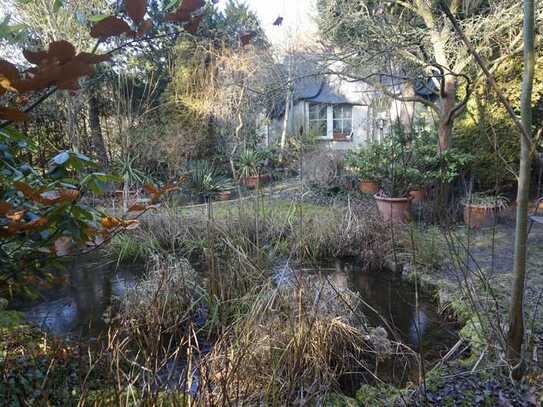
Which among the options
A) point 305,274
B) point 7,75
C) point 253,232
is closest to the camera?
point 7,75

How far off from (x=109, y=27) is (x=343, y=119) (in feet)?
49.0

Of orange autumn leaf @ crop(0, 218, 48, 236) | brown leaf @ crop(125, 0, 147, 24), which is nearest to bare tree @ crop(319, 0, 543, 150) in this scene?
brown leaf @ crop(125, 0, 147, 24)

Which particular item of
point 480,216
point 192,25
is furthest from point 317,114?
point 192,25

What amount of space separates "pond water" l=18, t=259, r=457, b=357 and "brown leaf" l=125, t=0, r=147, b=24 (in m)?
1.68

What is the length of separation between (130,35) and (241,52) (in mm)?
8914

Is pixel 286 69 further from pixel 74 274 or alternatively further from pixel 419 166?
pixel 74 274

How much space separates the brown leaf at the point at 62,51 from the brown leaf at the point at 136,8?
163mm

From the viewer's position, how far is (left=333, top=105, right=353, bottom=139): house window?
15016 mm

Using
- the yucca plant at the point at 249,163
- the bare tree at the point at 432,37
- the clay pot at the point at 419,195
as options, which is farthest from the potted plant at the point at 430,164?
the yucca plant at the point at 249,163

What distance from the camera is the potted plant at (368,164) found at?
6309mm

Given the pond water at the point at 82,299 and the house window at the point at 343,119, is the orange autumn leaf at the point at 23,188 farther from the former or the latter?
the house window at the point at 343,119

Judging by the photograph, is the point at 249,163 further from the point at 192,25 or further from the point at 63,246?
the point at 192,25

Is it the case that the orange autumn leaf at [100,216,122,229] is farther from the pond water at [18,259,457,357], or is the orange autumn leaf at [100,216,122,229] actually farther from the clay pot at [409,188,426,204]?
the clay pot at [409,188,426,204]

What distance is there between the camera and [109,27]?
2.63ft
